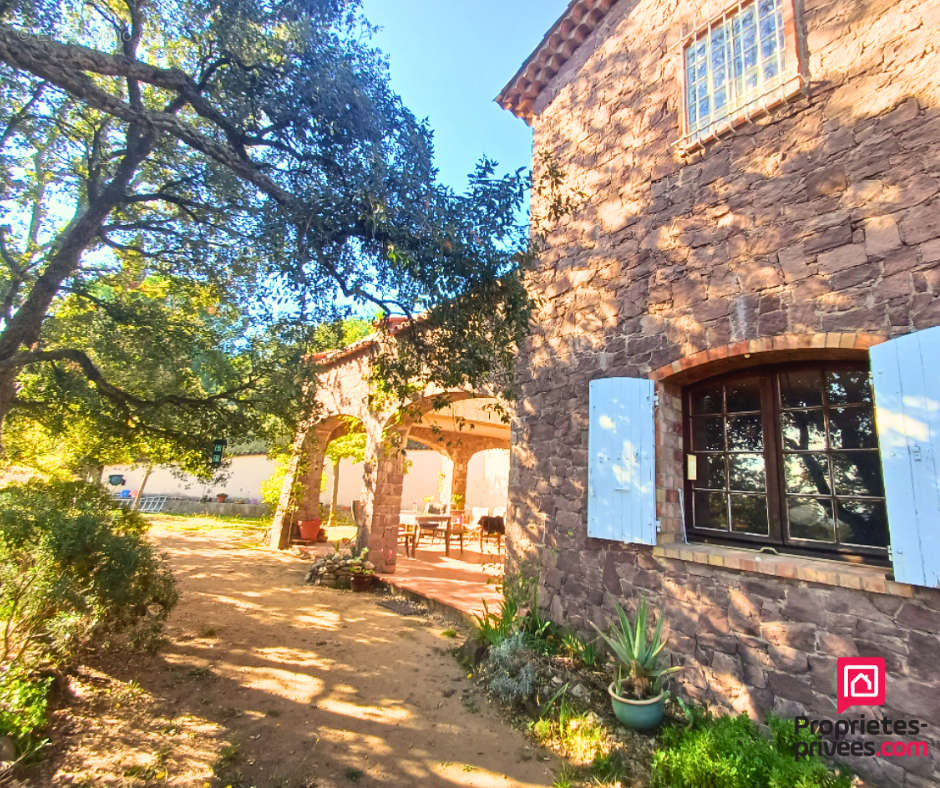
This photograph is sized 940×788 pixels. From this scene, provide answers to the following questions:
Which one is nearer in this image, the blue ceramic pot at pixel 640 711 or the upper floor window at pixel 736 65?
the blue ceramic pot at pixel 640 711

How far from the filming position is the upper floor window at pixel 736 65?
3.67 metres

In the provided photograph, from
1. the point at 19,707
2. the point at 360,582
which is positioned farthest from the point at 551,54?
the point at 360,582

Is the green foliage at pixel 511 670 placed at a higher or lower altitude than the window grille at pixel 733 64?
lower

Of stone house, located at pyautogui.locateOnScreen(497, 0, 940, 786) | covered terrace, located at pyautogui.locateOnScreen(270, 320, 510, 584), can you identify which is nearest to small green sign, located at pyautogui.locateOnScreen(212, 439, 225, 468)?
covered terrace, located at pyautogui.locateOnScreen(270, 320, 510, 584)

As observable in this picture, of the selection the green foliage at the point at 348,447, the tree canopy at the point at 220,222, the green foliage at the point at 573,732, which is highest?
the tree canopy at the point at 220,222

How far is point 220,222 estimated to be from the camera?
5.97 metres

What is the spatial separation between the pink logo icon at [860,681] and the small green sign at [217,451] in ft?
21.0

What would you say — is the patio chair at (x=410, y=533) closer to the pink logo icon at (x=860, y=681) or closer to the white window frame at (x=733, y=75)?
the pink logo icon at (x=860, y=681)

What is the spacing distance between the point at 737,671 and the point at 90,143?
8.85 m

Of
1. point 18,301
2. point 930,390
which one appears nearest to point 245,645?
point 18,301

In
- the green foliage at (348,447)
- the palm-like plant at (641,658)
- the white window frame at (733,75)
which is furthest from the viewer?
the green foliage at (348,447)

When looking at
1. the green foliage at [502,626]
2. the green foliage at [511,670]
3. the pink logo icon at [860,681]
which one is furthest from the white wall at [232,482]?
the pink logo icon at [860,681]

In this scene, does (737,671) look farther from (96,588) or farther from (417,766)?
(96,588)

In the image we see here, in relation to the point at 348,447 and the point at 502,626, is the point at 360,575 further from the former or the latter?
the point at 348,447
